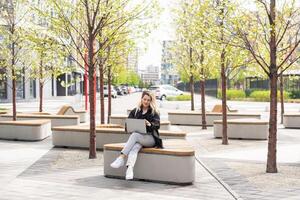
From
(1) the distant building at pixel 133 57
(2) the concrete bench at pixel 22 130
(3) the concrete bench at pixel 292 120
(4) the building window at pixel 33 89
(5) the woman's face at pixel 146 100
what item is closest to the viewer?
(5) the woman's face at pixel 146 100

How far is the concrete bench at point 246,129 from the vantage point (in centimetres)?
1471

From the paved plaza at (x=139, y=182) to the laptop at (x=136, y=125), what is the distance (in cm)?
91

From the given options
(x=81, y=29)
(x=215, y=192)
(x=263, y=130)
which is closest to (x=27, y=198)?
(x=215, y=192)

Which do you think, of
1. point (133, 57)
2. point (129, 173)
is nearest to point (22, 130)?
point (133, 57)

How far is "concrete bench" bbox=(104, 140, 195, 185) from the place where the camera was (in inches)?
306

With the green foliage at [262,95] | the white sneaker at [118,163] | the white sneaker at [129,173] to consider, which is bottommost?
the white sneaker at [129,173]

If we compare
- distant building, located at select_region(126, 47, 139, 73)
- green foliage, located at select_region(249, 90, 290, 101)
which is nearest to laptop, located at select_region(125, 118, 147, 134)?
distant building, located at select_region(126, 47, 139, 73)

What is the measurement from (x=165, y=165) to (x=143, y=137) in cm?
62

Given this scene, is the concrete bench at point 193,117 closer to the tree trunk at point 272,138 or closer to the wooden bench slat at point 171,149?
the tree trunk at point 272,138

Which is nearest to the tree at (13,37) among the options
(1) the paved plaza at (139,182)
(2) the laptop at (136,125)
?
(1) the paved plaza at (139,182)

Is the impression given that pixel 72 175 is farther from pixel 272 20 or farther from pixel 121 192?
pixel 272 20

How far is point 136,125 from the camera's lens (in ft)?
26.6

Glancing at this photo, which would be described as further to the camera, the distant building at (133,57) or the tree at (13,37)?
the tree at (13,37)

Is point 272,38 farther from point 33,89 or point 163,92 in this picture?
point 33,89
